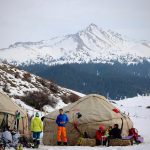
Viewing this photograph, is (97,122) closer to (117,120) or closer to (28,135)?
(117,120)

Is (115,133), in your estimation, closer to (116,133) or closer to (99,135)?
(116,133)

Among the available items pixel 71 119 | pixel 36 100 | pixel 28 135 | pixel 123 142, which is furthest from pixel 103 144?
pixel 36 100

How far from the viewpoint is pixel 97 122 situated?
949 inches

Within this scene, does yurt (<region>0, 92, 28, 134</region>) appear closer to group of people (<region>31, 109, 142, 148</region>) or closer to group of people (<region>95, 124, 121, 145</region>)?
group of people (<region>31, 109, 142, 148</region>)

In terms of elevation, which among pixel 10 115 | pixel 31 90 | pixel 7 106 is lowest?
pixel 10 115

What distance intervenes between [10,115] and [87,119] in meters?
4.19

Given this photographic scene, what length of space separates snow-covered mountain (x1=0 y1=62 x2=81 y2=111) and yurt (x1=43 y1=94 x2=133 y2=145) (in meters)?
20.6

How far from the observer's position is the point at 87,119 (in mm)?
24188

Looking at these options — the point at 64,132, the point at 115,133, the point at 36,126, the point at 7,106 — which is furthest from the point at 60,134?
the point at 7,106

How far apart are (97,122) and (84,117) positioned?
0.77 m

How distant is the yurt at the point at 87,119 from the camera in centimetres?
2411

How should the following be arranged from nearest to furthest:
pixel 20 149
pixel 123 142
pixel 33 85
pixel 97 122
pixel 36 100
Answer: pixel 20 149
pixel 123 142
pixel 97 122
pixel 36 100
pixel 33 85

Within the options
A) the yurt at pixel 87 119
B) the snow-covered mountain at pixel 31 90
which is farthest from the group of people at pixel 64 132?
the snow-covered mountain at pixel 31 90

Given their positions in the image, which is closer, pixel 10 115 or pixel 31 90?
pixel 10 115
